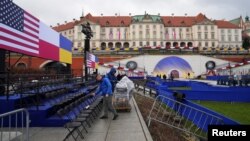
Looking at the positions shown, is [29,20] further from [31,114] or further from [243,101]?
[243,101]

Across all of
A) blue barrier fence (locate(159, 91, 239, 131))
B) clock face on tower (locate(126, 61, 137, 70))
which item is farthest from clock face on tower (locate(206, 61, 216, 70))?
blue barrier fence (locate(159, 91, 239, 131))

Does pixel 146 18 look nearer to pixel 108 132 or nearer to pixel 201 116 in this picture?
pixel 201 116

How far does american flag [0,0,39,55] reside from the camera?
9781mm

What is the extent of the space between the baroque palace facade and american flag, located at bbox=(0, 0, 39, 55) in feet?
279

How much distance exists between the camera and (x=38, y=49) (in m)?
13.0

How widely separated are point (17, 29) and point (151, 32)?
9130cm

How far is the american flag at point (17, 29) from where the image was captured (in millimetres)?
A: 9781

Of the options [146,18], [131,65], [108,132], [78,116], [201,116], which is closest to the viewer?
[108,132]

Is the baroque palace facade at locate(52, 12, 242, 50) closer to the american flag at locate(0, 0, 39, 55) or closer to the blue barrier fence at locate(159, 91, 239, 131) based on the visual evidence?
the american flag at locate(0, 0, 39, 55)

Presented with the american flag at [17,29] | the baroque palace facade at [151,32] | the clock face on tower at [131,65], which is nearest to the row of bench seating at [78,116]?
the american flag at [17,29]

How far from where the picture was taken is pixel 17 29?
10.9m

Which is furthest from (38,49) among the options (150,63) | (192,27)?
(192,27)

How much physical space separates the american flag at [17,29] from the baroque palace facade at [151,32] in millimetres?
85188

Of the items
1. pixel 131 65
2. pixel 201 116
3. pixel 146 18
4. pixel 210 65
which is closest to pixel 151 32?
pixel 146 18
